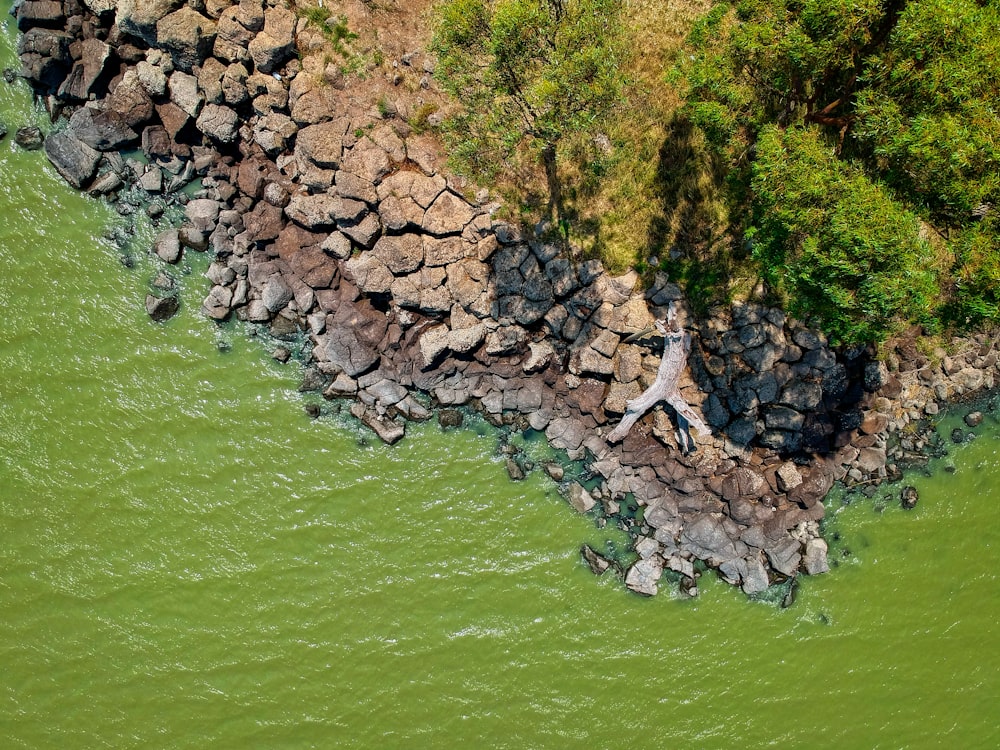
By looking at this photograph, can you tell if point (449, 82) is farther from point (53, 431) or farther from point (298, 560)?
point (53, 431)

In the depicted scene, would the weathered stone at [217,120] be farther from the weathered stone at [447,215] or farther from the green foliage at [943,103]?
the green foliage at [943,103]

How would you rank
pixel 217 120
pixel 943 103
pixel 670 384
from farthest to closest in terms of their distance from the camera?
pixel 217 120 → pixel 670 384 → pixel 943 103

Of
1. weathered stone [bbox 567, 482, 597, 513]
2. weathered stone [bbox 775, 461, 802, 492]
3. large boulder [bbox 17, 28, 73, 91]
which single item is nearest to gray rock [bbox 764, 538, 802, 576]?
weathered stone [bbox 775, 461, 802, 492]

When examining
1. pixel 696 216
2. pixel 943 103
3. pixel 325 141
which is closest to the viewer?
pixel 943 103

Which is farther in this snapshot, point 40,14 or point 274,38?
point 40,14

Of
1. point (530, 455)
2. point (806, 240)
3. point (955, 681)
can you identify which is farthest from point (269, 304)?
point (955, 681)

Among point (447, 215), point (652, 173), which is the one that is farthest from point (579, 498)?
point (652, 173)

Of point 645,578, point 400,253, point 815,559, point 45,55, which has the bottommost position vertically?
point 645,578

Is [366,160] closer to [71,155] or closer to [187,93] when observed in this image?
[187,93]

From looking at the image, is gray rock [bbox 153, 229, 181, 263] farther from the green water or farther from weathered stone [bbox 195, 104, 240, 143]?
weathered stone [bbox 195, 104, 240, 143]
